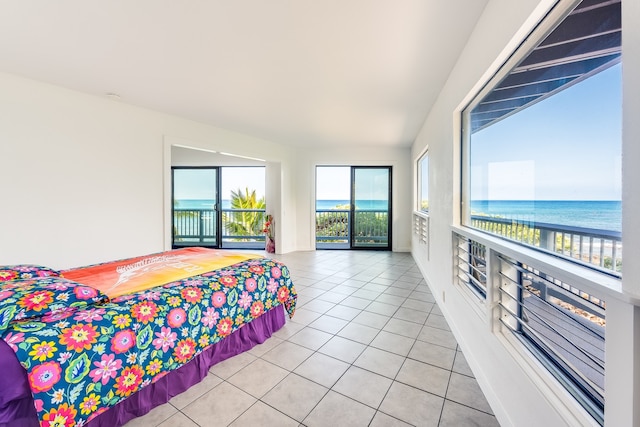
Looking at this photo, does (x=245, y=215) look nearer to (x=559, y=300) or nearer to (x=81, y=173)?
(x=81, y=173)

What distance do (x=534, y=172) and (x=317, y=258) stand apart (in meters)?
4.53

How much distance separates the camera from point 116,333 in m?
1.39

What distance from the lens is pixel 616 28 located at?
894mm

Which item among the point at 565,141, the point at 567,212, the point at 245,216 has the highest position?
the point at 565,141

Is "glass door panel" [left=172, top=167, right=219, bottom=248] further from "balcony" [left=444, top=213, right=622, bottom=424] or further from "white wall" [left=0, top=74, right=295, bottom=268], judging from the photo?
"balcony" [left=444, top=213, right=622, bottom=424]

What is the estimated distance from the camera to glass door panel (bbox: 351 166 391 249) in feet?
21.1

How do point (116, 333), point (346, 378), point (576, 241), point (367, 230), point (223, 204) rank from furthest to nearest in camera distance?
point (223, 204), point (367, 230), point (346, 378), point (116, 333), point (576, 241)

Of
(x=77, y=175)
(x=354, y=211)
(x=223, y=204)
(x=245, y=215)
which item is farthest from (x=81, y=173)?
(x=354, y=211)

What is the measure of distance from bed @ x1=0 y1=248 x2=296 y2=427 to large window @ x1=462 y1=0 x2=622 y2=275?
1.95 metres

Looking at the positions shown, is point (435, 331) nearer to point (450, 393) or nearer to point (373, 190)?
point (450, 393)

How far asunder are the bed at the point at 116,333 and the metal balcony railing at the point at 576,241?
6.19 ft

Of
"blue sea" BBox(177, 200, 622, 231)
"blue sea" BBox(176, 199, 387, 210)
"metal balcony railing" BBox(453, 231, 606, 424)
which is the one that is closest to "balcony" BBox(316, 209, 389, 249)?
"blue sea" BBox(176, 199, 387, 210)

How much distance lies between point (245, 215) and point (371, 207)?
127 inches

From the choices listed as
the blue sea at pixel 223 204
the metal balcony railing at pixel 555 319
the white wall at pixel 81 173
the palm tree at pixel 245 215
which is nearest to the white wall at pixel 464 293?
the metal balcony railing at pixel 555 319
